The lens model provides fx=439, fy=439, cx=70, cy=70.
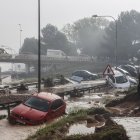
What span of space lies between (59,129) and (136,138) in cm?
389

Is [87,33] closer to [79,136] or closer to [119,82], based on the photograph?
[119,82]

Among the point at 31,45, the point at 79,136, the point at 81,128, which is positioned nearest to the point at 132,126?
the point at 81,128

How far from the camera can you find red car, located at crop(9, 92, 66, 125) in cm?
2033

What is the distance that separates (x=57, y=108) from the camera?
22.3 m

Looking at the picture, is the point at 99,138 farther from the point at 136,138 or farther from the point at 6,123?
the point at 6,123

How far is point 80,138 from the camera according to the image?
12.9 meters

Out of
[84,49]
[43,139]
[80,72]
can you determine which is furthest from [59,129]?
[84,49]

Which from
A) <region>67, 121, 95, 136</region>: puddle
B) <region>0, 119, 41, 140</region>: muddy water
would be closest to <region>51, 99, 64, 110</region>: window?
<region>0, 119, 41, 140</region>: muddy water

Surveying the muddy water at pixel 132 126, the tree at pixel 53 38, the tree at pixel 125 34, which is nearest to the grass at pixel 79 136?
the muddy water at pixel 132 126

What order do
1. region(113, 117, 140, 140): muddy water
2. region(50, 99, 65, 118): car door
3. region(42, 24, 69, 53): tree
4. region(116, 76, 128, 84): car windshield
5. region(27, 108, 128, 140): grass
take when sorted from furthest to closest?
region(42, 24, 69, 53): tree < region(116, 76, 128, 84): car windshield < region(50, 99, 65, 118): car door < region(113, 117, 140, 140): muddy water < region(27, 108, 128, 140): grass

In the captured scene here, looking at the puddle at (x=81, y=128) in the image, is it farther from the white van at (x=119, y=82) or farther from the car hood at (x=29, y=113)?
the white van at (x=119, y=82)

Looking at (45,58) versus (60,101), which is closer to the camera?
(60,101)

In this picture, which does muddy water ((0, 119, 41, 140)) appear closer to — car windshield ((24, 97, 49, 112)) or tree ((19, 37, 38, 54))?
car windshield ((24, 97, 49, 112))

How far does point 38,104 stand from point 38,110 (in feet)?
2.02
